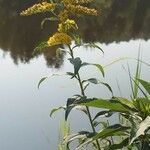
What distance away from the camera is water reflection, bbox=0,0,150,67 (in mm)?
17000

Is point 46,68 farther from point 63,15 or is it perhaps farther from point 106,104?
point 106,104

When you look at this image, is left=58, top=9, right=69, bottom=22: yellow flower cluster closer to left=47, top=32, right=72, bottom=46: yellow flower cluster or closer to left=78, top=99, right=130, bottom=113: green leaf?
left=47, top=32, right=72, bottom=46: yellow flower cluster

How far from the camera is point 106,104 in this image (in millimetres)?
2186

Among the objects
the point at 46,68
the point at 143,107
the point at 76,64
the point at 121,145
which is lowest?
the point at 121,145

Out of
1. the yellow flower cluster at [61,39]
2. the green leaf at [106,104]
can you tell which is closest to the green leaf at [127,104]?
the green leaf at [106,104]

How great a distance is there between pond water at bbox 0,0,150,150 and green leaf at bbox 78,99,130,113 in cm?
43

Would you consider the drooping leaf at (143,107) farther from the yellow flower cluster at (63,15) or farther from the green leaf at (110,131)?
the yellow flower cluster at (63,15)

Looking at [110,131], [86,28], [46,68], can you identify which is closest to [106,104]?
[110,131]

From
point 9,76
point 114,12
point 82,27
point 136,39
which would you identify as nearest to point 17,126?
point 9,76

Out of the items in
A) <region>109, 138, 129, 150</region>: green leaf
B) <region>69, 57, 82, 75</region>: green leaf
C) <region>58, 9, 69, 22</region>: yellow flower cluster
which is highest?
<region>58, 9, 69, 22</region>: yellow flower cluster

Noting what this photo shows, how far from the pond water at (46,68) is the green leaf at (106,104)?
427mm

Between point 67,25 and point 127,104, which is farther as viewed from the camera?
point 67,25

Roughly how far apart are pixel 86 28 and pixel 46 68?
7.52 metres

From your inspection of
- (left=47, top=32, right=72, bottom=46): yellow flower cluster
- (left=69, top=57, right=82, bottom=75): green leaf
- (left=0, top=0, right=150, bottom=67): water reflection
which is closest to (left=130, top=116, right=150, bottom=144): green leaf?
(left=69, top=57, right=82, bottom=75): green leaf
